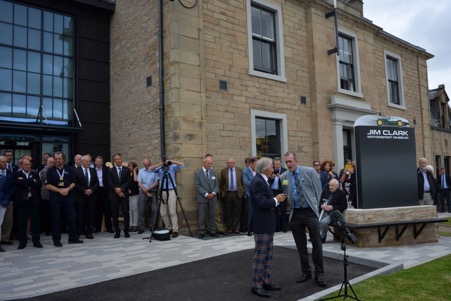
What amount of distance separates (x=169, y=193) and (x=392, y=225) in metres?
5.15

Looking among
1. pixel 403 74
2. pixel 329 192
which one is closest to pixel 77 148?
pixel 329 192

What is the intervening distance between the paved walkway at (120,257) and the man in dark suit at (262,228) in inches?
27.6

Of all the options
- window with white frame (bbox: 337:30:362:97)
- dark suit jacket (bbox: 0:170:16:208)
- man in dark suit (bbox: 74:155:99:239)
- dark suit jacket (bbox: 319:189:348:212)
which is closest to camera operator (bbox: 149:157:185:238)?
man in dark suit (bbox: 74:155:99:239)

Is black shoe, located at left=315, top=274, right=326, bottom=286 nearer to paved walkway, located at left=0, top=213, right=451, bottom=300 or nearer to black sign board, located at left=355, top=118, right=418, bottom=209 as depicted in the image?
paved walkway, located at left=0, top=213, right=451, bottom=300

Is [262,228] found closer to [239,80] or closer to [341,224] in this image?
[341,224]

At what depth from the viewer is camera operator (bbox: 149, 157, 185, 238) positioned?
9383mm

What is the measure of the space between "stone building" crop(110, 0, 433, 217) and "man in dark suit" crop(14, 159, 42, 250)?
3342 mm

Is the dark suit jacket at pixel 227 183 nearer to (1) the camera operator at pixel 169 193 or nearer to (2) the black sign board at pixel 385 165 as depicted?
(1) the camera operator at pixel 169 193

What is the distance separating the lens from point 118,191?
31.6ft

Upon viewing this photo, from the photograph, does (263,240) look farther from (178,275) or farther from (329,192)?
(329,192)

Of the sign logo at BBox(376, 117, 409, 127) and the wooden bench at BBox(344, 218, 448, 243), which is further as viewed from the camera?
the sign logo at BBox(376, 117, 409, 127)

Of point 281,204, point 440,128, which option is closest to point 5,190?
point 281,204

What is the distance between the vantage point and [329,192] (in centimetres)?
876

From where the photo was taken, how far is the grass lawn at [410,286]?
4.86 metres
